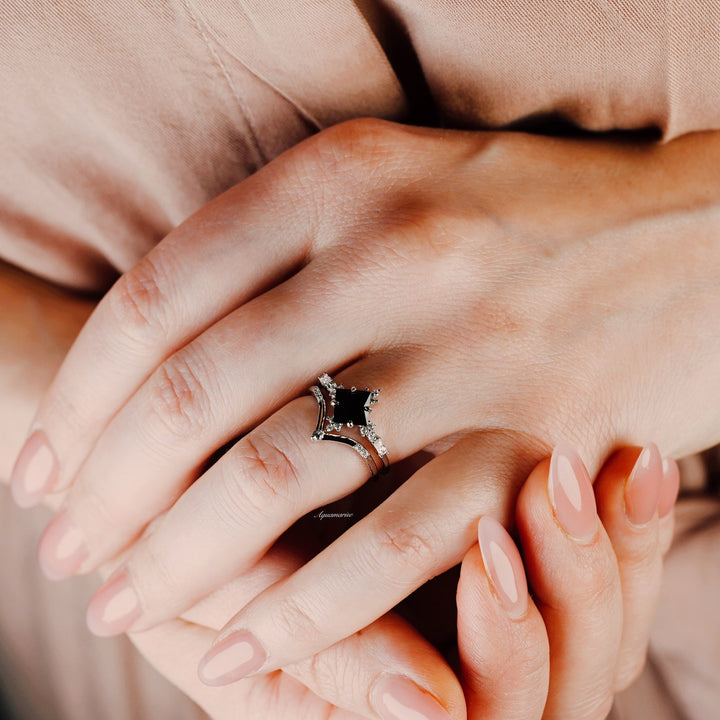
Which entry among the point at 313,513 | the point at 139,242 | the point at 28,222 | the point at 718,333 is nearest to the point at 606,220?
the point at 718,333

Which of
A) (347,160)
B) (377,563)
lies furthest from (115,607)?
(347,160)

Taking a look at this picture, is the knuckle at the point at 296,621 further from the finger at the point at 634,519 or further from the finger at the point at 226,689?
the finger at the point at 634,519

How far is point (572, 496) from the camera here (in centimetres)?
62

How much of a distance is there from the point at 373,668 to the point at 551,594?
0.19 metres

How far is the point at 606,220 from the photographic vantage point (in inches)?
29.1

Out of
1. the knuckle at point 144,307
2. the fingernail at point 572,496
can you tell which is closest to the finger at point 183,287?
the knuckle at point 144,307

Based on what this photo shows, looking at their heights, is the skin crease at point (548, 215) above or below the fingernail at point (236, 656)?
above

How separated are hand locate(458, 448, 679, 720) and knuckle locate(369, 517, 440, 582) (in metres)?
0.04

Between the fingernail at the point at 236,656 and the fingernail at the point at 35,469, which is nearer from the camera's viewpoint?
the fingernail at the point at 236,656

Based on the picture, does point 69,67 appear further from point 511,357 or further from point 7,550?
point 7,550

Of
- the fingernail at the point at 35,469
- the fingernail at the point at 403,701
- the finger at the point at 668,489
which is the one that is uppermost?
the fingernail at the point at 35,469

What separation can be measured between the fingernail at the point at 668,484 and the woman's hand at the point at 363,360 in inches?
1.7

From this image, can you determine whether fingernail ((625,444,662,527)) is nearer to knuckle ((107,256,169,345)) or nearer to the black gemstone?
the black gemstone

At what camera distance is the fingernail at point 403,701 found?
1.99 ft
